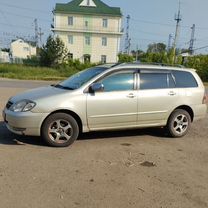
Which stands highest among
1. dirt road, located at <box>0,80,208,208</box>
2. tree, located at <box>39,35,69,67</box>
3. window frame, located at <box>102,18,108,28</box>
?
window frame, located at <box>102,18,108,28</box>

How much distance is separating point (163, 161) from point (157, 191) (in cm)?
123

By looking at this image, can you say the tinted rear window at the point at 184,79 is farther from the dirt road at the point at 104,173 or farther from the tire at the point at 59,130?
the tire at the point at 59,130

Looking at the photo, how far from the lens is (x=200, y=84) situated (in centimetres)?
697

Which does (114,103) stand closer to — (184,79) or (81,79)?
(81,79)

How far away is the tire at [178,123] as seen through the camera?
6637 mm

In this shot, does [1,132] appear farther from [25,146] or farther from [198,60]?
[198,60]

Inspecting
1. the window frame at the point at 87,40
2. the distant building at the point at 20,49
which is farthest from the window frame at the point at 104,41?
the distant building at the point at 20,49

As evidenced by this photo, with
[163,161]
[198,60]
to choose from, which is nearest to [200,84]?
[163,161]

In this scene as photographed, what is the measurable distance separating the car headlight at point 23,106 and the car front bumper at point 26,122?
8cm

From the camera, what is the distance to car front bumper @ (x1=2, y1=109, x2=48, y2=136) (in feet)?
17.4

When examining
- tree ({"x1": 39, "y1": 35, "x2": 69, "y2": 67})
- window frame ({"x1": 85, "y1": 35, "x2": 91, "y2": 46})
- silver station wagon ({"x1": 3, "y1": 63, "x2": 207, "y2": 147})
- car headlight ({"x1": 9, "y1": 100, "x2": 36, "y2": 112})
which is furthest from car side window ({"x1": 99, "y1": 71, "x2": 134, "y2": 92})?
window frame ({"x1": 85, "y1": 35, "x2": 91, "y2": 46})

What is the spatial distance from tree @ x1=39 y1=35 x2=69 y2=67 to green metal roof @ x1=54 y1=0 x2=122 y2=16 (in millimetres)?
10574

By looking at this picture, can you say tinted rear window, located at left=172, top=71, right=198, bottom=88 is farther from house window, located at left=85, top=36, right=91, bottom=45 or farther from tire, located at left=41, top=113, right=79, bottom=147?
house window, located at left=85, top=36, right=91, bottom=45

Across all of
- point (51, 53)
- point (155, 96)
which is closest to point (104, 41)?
point (51, 53)
